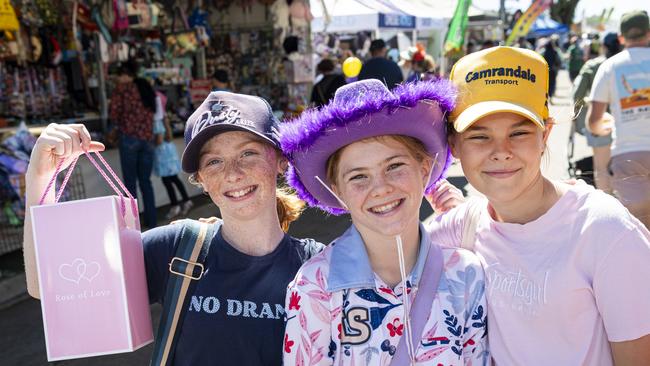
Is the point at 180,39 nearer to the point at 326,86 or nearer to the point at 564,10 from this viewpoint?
the point at 326,86

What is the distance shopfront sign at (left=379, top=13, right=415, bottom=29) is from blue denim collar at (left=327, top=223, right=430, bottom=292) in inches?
374

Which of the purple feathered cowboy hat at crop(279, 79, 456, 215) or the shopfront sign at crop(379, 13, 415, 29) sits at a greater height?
the shopfront sign at crop(379, 13, 415, 29)

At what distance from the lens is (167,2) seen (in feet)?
26.4

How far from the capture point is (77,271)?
1.47 metres

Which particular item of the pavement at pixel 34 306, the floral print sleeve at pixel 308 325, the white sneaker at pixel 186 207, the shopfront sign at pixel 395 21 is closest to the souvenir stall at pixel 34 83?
the pavement at pixel 34 306

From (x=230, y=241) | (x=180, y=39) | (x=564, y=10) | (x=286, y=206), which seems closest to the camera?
(x=230, y=241)

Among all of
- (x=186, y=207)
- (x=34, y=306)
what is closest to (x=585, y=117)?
(x=186, y=207)

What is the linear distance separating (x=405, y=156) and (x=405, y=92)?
183mm

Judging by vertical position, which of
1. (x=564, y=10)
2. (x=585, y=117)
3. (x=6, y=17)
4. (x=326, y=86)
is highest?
(x=564, y=10)

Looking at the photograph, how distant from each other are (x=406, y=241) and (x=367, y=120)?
371mm

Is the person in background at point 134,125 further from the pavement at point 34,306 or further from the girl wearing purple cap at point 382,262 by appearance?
the girl wearing purple cap at point 382,262

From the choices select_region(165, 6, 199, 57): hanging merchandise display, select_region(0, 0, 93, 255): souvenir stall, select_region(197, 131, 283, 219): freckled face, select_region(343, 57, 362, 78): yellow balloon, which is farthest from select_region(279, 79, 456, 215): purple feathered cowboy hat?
select_region(165, 6, 199, 57): hanging merchandise display

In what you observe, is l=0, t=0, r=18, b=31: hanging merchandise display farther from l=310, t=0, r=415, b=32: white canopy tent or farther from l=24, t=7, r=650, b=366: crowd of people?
l=24, t=7, r=650, b=366: crowd of people

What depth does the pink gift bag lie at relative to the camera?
1.47 metres
